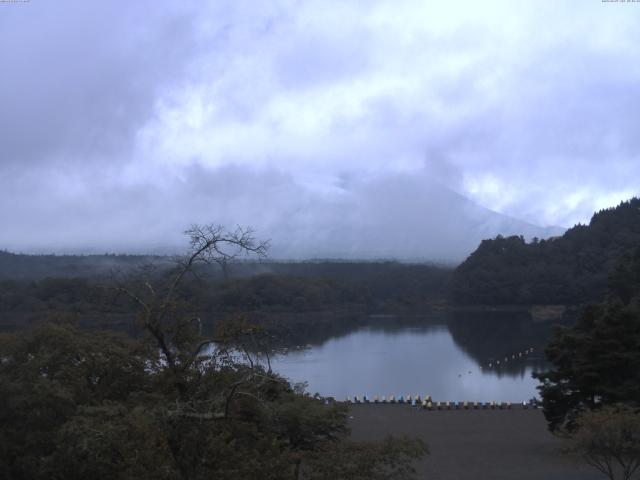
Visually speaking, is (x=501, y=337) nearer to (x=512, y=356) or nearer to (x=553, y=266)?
(x=512, y=356)

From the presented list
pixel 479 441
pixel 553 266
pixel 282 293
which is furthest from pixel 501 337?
pixel 479 441

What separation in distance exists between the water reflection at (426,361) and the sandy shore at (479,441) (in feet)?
9.73

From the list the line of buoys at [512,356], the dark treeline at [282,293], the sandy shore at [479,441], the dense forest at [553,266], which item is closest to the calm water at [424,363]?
the line of buoys at [512,356]

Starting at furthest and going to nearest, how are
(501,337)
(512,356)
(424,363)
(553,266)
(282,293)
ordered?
(553,266) → (282,293) → (501,337) → (512,356) → (424,363)

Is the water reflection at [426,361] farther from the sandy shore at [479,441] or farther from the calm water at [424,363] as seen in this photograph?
the sandy shore at [479,441]

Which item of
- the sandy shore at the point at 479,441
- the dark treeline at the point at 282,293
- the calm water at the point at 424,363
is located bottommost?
the calm water at the point at 424,363

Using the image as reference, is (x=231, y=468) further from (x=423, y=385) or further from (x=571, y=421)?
(x=423, y=385)

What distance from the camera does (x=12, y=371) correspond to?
932cm

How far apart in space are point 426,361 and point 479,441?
61.6 ft

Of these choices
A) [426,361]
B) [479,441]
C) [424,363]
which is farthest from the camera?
[426,361]

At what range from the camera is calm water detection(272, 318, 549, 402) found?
26.4 metres

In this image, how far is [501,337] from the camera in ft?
146

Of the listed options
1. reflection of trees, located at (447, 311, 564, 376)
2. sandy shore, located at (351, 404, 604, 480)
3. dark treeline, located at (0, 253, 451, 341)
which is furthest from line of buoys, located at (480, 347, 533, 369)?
sandy shore, located at (351, 404, 604, 480)

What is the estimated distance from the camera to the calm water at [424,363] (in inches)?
1038
